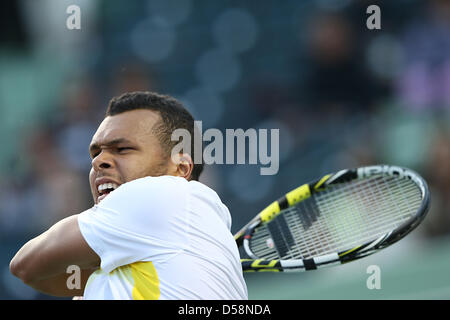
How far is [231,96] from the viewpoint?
7.17 meters

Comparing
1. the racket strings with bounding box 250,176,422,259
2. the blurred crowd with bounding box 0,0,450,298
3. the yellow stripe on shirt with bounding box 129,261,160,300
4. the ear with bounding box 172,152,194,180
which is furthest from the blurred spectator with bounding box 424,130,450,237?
the yellow stripe on shirt with bounding box 129,261,160,300

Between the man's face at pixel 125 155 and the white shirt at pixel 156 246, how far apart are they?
18cm

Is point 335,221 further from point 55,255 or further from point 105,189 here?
point 55,255

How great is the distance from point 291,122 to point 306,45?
3.14 feet

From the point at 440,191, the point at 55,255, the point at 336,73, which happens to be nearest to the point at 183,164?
the point at 55,255

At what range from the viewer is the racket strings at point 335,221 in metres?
3.22

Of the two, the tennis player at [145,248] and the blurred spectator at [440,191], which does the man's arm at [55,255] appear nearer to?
the tennis player at [145,248]

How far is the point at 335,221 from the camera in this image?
11.0 feet

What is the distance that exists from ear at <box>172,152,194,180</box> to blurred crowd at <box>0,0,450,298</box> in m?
2.96

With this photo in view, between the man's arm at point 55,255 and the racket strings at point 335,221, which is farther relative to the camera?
the racket strings at point 335,221

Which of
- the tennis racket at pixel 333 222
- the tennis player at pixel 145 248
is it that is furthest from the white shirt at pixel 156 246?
the tennis racket at pixel 333 222

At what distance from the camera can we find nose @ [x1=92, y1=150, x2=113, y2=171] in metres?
2.65
